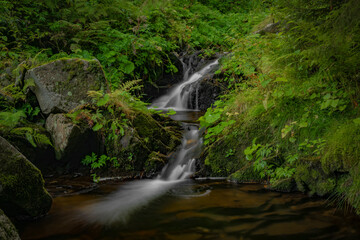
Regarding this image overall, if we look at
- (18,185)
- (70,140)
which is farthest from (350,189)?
(70,140)

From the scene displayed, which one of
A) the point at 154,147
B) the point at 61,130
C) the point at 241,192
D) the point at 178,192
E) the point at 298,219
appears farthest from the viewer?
the point at 154,147

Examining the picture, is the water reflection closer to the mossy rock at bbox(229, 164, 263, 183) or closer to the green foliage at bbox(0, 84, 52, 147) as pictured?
the mossy rock at bbox(229, 164, 263, 183)

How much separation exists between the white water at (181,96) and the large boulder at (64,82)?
3255 millimetres

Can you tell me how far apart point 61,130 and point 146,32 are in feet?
19.5

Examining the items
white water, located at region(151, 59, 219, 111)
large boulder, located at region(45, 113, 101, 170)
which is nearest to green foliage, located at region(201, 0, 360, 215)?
large boulder, located at region(45, 113, 101, 170)

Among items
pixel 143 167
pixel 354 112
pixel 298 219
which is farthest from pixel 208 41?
pixel 298 219

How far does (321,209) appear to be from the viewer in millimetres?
2988

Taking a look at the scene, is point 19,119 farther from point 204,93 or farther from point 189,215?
point 204,93

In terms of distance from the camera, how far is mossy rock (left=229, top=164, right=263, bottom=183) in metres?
4.03

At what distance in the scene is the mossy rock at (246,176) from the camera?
4.03 m

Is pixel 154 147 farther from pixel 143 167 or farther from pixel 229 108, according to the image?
pixel 229 108

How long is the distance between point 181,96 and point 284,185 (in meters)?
5.60

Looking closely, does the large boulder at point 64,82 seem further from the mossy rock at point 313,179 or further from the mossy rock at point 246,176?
the mossy rock at point 313,179

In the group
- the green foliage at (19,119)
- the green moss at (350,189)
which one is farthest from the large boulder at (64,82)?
the green moss at (350,189)
